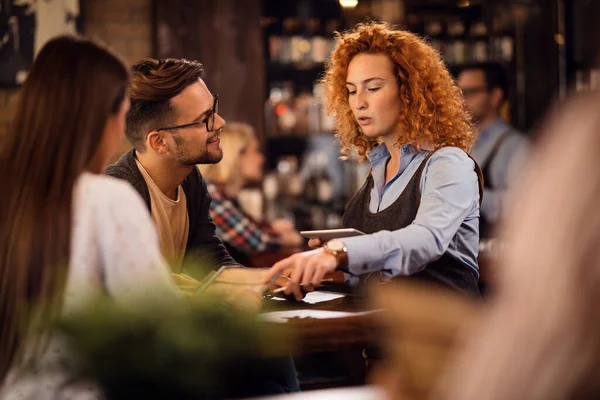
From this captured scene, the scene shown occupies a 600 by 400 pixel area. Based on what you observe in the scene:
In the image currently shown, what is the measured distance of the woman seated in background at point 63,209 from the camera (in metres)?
1.21

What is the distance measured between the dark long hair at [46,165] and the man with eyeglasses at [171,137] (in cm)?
80

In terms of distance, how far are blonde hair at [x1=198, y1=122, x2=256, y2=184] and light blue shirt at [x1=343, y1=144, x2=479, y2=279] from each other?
1.74 metres

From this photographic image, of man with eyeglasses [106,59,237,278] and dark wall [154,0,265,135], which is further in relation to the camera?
dark wall [154,0,265,135]

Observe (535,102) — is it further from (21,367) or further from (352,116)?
(21,367)

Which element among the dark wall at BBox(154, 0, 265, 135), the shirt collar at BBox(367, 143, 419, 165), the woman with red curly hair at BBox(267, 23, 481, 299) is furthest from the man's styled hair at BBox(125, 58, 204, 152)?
the dark wall at BBox(154, 0, 265, 135)

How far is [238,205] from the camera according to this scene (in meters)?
4.00

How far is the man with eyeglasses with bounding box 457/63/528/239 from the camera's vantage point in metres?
4.24

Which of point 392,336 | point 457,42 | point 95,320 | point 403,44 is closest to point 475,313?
point 392,336

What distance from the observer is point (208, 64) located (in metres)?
5.04

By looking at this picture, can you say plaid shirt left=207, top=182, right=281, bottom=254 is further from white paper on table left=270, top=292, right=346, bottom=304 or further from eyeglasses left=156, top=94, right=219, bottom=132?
white paper on table left=270, top=292, right=346, bottom=304

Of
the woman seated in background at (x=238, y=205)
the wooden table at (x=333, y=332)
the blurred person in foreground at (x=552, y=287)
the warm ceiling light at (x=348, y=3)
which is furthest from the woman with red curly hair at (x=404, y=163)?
the warm ceiling light at (x=348, y=3)

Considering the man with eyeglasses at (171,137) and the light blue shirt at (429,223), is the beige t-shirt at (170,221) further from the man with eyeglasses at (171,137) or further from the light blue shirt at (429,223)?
the light blue shirt at (429,223)

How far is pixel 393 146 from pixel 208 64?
303 cm

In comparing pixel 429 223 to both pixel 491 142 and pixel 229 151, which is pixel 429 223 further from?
pixel 491 142
